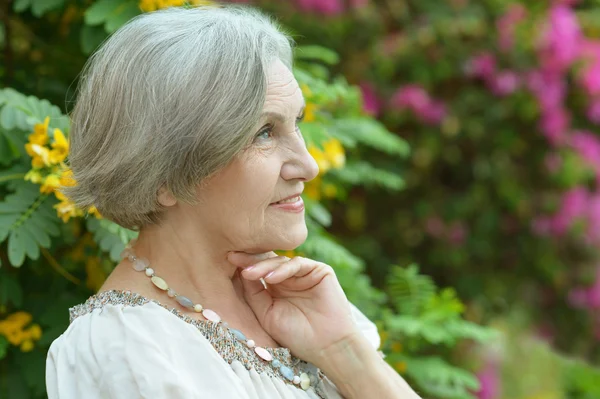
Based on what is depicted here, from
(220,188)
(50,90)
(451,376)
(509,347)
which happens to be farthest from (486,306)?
(220,188)

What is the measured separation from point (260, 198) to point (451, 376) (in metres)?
1.27

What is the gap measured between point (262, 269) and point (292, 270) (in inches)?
2.7

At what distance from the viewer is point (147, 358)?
5.00 ft

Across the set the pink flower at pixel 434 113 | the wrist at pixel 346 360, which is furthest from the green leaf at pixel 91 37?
the pink flower at pixel 434 113

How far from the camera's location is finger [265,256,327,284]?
1.74m

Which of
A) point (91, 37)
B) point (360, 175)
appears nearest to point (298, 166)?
point (91, 37)

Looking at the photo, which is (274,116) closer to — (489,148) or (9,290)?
(9,290)

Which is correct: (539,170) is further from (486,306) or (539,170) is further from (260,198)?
(260,198)

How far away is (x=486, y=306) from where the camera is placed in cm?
484

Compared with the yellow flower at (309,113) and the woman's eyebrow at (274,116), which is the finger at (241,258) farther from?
the yellow flower at (309,113)

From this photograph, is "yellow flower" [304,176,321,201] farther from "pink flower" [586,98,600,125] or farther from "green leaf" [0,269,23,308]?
"pink flower" [586,98,600,125]

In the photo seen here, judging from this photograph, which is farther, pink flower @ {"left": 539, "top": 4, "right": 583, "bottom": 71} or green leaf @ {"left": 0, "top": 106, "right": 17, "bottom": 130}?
pink flower @ {"left": 539, "top": 4, "right": 583, "bottom": 71}

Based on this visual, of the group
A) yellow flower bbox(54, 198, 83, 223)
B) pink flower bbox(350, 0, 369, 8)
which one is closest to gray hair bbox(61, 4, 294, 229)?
yellow flower bbox(54, 198, 83, 223)

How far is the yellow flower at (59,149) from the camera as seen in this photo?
1.94 metres
